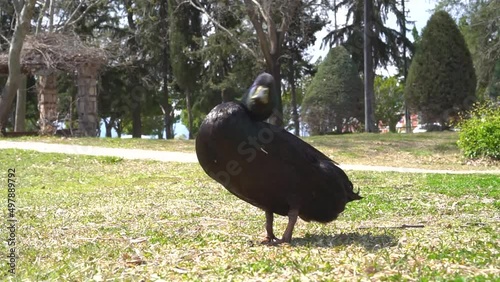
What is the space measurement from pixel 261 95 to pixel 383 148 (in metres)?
13.3

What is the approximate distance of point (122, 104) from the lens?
3300 cm

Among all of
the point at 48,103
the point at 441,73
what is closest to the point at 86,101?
the point at 48,103

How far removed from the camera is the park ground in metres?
3.67

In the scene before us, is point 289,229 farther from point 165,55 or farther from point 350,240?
point 165,55

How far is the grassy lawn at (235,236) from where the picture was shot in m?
3.65

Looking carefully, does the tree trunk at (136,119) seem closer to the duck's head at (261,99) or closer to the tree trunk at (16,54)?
the tree trunk at (16,54)

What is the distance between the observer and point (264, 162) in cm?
433

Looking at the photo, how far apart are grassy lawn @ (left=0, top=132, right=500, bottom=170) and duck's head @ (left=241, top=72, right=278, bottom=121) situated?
10.2 metres

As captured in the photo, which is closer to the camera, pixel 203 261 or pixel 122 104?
pixel 203 261

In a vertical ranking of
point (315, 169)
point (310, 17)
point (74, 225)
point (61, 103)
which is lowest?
point (74, 225)

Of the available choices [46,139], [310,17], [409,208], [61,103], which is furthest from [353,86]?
[409,208]

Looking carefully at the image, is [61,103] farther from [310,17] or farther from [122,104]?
[310,17]

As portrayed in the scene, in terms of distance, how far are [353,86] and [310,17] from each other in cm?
314

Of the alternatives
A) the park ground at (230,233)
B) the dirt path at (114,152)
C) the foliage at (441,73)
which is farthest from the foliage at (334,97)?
the park ground at (230,233)
